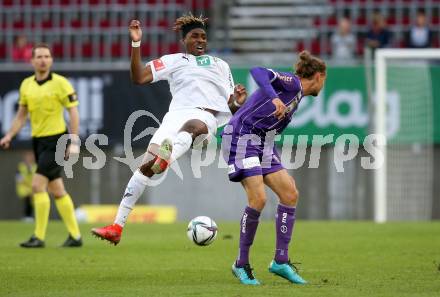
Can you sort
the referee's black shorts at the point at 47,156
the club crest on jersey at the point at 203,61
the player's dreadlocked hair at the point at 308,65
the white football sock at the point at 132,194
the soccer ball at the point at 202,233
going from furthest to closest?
the referee's black shorts at the point at 47,156 → the club crest on jersey at the point at 203,61 → the white football sock at the point at 132,194 → the soccer ball at the point at 202,233 → the player's dreadlocked hair at the point at 308,65

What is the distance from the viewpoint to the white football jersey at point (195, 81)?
→ 10.3m

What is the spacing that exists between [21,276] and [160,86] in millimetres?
12136

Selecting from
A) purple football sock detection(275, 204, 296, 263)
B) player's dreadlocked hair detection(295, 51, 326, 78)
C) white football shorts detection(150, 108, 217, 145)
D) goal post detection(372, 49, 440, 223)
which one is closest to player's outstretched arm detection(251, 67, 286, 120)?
player's dreadlocked hair detection(295, 51, 326, 78)

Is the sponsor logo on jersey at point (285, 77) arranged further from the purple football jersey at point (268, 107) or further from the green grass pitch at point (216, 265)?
the green grass pitch at point (216, 265)

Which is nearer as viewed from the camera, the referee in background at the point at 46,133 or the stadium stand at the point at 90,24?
the referee in background at the point at 46,133

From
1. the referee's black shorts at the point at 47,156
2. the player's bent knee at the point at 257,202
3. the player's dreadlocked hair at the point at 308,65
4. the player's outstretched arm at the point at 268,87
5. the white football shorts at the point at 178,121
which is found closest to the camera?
the player's outstretched arm at the point at 268,87

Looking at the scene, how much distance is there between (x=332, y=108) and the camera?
21406mm

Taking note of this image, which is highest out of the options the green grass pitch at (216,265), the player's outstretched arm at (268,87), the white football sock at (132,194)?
the player's outstretched arm at (268,87)

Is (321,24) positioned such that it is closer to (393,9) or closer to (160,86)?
(393,9)

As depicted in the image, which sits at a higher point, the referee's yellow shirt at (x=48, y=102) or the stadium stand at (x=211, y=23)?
the stadium stand at (x=211, y=23)

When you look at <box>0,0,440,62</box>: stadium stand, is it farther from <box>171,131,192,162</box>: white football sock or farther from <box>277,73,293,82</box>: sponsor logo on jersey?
<box>277,73,293,82</box>: sponsor logo on jersey

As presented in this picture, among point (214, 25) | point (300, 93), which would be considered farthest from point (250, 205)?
point (214, 25)

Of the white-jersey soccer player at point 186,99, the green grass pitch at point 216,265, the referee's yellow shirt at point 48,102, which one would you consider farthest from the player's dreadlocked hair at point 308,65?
the referee's yellow shirt at point 48,102

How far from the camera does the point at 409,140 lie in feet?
68.0
